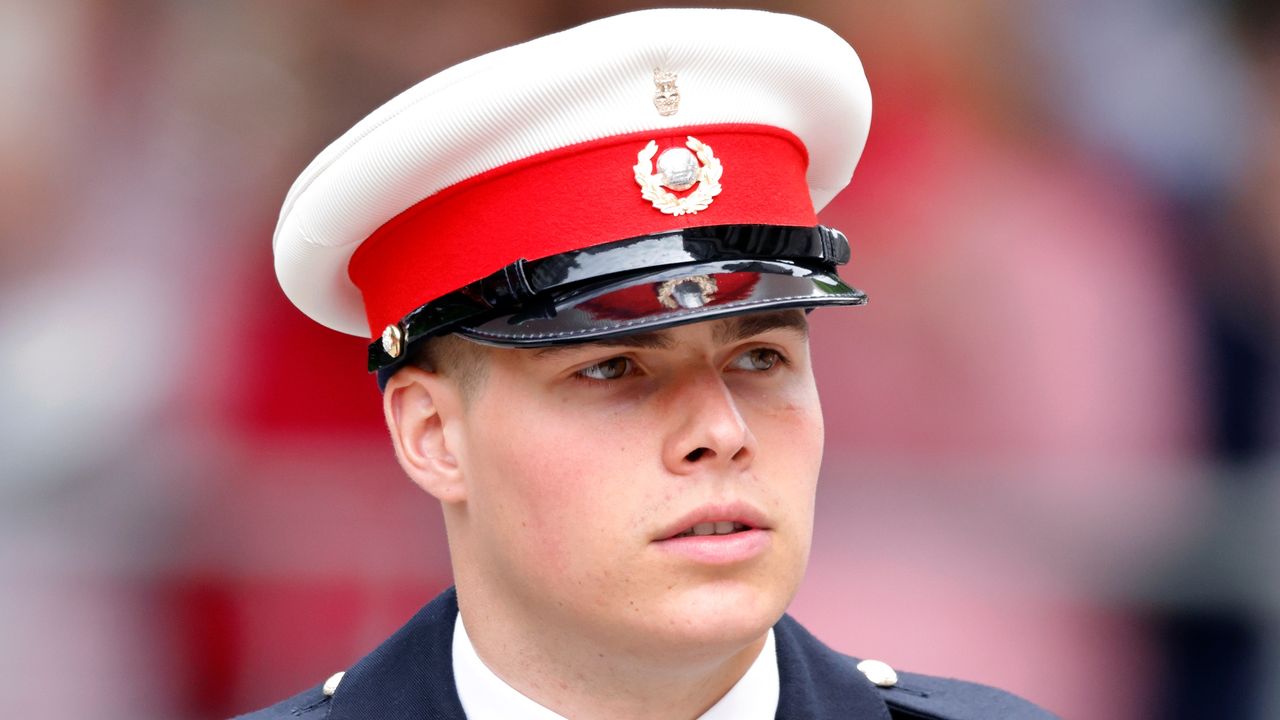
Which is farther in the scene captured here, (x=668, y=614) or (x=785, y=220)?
(x=785, y=220)

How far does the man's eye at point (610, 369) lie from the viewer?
1.71 metres

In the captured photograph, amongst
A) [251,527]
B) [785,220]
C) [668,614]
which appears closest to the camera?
[668,614]

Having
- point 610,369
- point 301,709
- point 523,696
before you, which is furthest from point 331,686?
point 610,369

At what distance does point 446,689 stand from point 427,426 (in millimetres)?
371

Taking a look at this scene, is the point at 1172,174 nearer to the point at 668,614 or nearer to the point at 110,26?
the point at 668,614

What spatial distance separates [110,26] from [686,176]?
8.37ft

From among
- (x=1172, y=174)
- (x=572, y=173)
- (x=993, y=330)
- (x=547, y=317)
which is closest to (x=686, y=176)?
(x=572, y=173)

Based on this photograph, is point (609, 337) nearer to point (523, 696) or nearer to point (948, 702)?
point (523, 696)

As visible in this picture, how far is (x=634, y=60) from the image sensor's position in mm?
1729

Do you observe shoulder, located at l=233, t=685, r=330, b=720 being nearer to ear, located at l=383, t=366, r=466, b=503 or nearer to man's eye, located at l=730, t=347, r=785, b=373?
ear, located at l=383, t=366, r=466, b=503

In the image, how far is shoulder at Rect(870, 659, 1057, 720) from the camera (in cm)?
217

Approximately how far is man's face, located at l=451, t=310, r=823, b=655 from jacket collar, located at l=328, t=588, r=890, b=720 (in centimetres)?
29

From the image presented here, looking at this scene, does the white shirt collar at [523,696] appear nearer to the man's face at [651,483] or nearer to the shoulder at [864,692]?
the shoulder at [864,692]

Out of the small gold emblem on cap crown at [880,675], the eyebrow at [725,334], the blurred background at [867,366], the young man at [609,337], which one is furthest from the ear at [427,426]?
the blurred background at [867,366]
